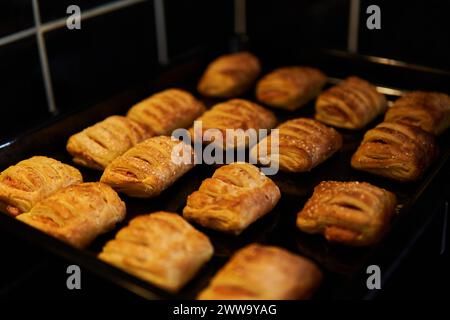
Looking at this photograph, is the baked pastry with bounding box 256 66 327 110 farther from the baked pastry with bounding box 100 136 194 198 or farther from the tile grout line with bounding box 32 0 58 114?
the tile grout line with bounding box 32 0 58 114

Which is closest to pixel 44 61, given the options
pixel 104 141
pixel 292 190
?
pixel 104 141

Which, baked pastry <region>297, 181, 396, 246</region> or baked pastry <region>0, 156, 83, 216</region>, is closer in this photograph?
baked pastry <region>297, 181, 396, 246</region>

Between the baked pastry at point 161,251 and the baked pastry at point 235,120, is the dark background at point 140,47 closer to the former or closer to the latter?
the baked pastry at point 161,251

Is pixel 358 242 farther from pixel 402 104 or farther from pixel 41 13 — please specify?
pixel 41 13

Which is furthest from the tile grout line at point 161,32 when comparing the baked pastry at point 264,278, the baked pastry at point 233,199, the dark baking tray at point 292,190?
the baked pastry at point 264,278

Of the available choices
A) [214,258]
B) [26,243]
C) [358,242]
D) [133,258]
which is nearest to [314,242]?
[358,242]

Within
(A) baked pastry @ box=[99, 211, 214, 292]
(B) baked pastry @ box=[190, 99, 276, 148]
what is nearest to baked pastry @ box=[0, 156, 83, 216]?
(A) baked pastry @ box=[99, 211, 214, 292]
